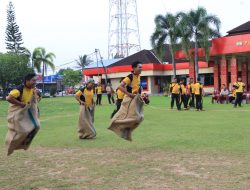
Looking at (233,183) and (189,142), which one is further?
(189,142)

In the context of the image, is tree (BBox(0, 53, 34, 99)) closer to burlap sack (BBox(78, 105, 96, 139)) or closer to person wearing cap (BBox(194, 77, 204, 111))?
person wearing cap (BBox(194, 77, 204, 111))

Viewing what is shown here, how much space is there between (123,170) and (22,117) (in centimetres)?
195

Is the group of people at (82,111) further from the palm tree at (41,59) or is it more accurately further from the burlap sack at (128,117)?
the palm tree at (41,59)

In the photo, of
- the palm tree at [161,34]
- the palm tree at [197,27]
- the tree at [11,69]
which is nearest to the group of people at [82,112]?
the palm tree at [197,27]

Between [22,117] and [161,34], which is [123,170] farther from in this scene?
[161,34]

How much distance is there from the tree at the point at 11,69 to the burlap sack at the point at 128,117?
4478cm

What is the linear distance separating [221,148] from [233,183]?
110 inches

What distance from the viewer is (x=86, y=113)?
10758mm

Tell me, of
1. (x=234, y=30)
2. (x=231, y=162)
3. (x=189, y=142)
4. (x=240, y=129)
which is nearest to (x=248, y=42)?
(x=234, y=30)

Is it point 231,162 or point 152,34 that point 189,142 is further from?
point 152,34

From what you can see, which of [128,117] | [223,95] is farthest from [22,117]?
[223,95]

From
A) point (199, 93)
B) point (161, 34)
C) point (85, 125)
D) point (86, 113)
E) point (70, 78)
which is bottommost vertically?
point (85, 125)

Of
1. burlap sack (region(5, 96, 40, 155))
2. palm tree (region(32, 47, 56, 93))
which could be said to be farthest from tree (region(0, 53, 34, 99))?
burlap sack (region(5, 96, 40, 155))

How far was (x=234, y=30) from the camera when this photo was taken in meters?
40.9
